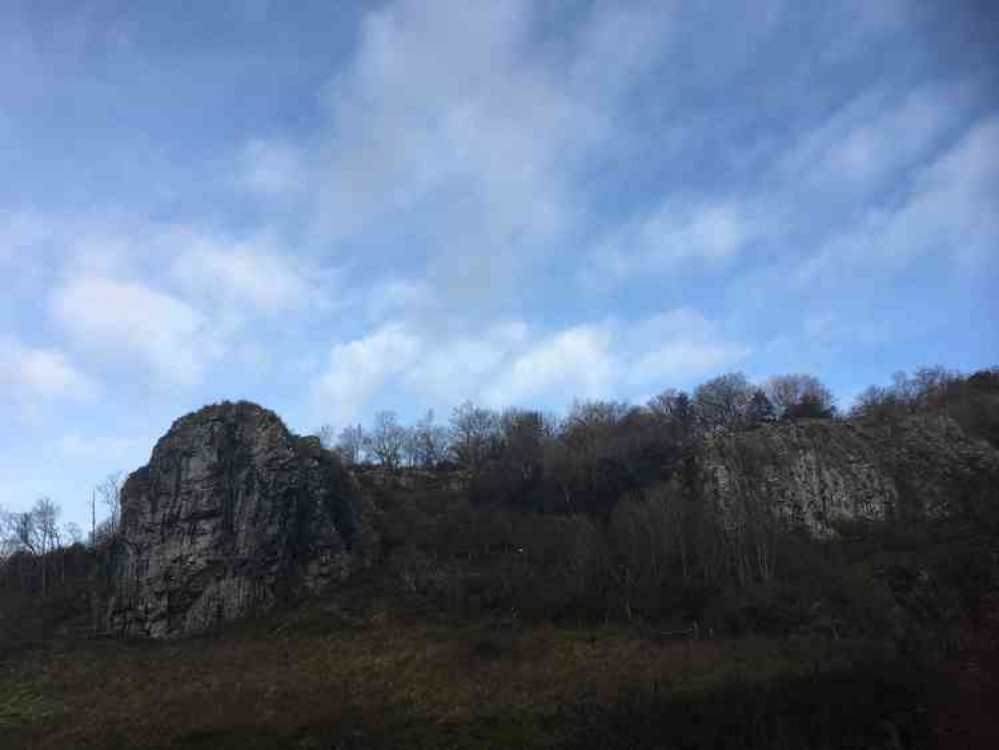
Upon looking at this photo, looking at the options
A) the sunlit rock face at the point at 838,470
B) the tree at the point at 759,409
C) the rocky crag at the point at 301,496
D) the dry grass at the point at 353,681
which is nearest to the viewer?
the dry grass at the point at 353,681

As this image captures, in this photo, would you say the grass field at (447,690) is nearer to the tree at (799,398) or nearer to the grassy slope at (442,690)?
the grassy slope at (442,690)

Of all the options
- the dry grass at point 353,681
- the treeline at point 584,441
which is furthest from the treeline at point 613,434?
the dry grass at point 353,681

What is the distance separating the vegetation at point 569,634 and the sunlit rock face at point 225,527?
109 inches

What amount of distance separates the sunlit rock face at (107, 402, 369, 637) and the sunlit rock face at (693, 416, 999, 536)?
99.4 feet

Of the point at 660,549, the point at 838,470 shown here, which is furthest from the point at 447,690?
the point at 838,470

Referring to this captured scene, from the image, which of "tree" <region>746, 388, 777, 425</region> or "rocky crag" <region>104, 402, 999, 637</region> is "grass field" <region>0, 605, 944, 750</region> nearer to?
"rocky crag" <region>104, 402, 999, 637</region>

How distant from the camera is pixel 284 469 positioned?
173ft

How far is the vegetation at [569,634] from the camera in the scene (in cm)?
2675

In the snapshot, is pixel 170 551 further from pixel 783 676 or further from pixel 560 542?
pixel 783 676

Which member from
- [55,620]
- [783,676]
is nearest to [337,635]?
[55,620]

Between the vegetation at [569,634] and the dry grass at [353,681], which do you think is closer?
the vegetation at [569,634]

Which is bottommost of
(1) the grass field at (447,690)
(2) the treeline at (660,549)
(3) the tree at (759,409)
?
(1) the grass field at (447,690)

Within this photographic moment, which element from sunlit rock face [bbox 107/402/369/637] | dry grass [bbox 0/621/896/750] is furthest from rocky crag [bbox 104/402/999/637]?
dry grass [bbox 0/621/896/750]

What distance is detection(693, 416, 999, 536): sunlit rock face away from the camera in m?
54.2
